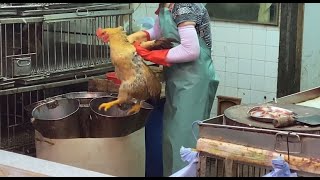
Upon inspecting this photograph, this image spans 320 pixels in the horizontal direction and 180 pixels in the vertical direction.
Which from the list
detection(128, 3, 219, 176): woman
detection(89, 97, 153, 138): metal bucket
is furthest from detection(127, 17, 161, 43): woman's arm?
detection(89, 97, 153, 138): metal bucket

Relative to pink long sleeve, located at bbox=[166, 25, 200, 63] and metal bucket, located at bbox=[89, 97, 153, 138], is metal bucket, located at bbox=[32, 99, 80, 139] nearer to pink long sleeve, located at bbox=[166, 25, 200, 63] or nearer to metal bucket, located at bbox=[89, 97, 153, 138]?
metal bucket, located at bbox=[89, 97, 153, 138]

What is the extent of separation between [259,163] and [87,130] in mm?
1263

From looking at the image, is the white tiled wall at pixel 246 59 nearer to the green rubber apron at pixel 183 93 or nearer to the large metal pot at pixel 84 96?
the green rubber apron at pixel 183 93

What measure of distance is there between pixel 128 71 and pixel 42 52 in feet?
2.33

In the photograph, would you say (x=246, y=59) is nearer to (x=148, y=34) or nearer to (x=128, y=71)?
(x=148, y=34)

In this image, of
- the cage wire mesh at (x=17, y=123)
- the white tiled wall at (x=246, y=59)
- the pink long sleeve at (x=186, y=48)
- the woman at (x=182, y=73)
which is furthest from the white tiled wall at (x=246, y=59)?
the cage wire mesh at (x=17, y=123)

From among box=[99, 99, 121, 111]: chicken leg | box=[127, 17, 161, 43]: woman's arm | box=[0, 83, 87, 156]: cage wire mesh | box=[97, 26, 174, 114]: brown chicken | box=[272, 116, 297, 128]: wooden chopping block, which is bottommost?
box=[0, 83, 87, 156]: cage wire mesh

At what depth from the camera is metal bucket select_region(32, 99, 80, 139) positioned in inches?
116

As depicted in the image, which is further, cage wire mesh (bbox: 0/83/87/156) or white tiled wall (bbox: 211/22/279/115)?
white tiled wall (bbox: 211/22/279/115)

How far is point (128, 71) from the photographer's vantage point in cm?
303

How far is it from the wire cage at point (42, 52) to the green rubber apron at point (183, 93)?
625 millimetres

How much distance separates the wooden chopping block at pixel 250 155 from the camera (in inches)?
79.4

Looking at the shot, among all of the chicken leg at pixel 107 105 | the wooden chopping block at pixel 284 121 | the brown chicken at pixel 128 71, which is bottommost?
the chicken leg at pixel 107 105

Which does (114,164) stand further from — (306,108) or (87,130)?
(306,108)
